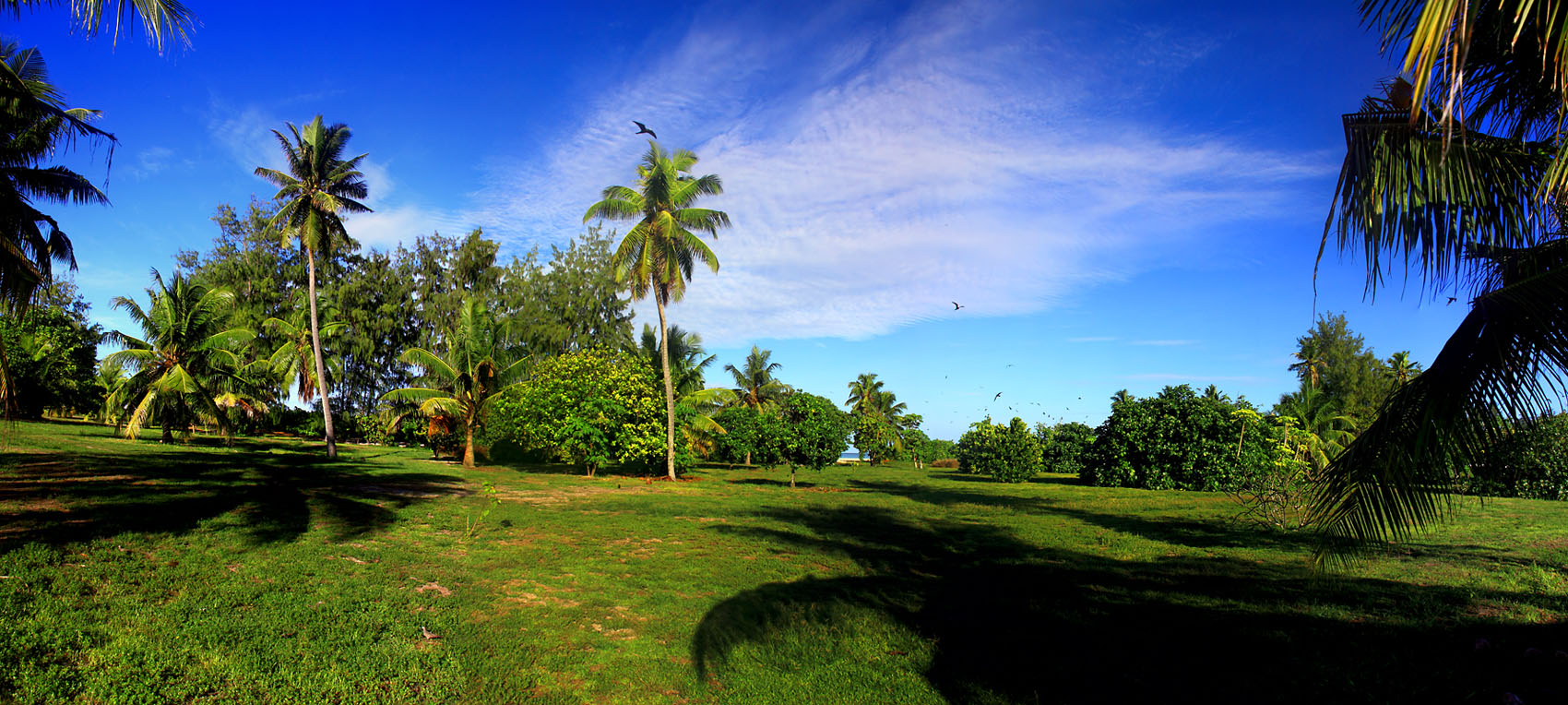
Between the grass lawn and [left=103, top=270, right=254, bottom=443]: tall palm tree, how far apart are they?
10.3 metres

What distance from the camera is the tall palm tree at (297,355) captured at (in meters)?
31.3

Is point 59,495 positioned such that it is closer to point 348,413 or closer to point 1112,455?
point 1112,455

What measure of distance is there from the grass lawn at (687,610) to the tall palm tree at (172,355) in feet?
33.8

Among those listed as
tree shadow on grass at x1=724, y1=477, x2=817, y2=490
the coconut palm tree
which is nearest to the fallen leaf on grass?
tree shadow on grass at x1=724, y1=477, x2=817, y2=490

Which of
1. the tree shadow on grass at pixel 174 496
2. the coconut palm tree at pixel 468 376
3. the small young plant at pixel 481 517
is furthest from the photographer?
the coconut palm tree at pixel 468 376

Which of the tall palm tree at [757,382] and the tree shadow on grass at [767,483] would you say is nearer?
the tree shadow on grass at [767,483]

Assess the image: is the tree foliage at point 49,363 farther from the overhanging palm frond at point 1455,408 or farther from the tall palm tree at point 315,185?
the overhanging palm frond at point 1455,408

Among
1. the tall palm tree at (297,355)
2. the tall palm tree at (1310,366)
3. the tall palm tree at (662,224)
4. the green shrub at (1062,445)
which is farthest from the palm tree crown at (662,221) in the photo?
the tall palm tree at (1310,366)

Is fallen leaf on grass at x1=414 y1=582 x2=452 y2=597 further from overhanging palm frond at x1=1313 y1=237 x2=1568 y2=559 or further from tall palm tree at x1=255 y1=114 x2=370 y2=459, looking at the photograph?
tall palm tree at x1=255 y1=114 x2=370 y2=459

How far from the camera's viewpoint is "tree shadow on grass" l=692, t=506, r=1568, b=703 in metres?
5.25

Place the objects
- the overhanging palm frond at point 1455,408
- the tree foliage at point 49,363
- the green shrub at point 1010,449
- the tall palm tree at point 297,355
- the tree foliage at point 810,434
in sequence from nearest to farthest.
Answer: the overhanging palm frond at point 1455,408 → the tree foliage at point 49,363 → the tree foliage at point 810,434 → the tall palm tree at point 297,355 → the green shrub at point 1010,449

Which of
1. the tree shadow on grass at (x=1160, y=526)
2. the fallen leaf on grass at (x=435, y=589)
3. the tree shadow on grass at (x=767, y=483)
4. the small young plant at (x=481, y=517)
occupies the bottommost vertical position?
the tree shadow on grass at (x=767, y=483)

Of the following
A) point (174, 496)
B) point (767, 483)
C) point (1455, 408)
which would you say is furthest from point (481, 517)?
point (767, 483)

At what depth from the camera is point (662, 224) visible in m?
25.0
